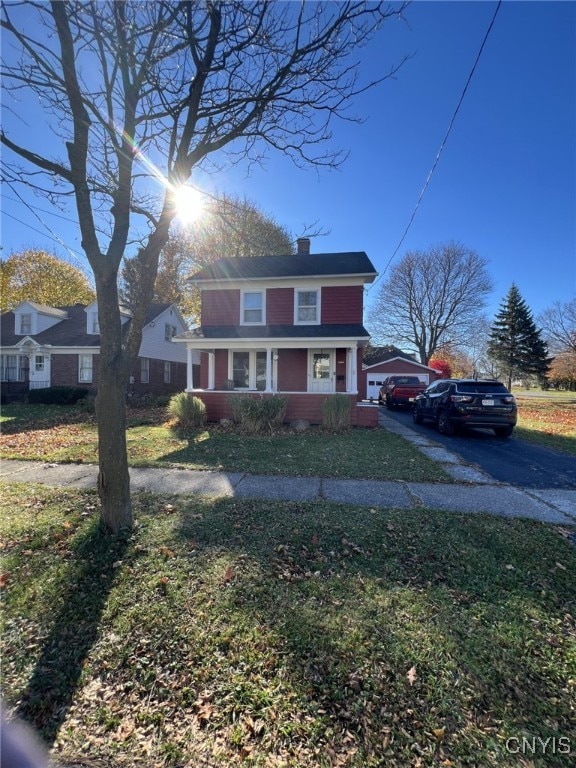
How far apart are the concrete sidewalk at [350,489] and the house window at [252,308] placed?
353 inches

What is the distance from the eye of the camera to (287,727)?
1746 mm

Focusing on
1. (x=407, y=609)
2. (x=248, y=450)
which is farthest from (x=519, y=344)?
(x=407, y=609)

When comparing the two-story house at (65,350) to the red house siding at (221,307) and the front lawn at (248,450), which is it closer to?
the red house siding at (221,307)

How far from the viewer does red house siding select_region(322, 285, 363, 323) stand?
526 inches

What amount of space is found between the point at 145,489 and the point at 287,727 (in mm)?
3959

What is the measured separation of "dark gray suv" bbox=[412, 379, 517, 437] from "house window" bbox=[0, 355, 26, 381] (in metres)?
23.3

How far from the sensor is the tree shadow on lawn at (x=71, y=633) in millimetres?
1878

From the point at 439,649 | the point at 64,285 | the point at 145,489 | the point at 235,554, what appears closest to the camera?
the point at 439,649

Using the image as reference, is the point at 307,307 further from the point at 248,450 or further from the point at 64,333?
the point at 64,333

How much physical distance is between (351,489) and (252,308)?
10.4 meters

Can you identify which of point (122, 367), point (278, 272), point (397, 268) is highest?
point (397, 268)

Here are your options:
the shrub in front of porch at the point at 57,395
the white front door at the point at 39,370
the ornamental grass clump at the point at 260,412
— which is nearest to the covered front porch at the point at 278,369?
the ornamental grass clump at the point at 260,412

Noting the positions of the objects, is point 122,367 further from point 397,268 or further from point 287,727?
→ point 397,268

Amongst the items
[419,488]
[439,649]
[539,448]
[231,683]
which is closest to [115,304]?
[231,683]
